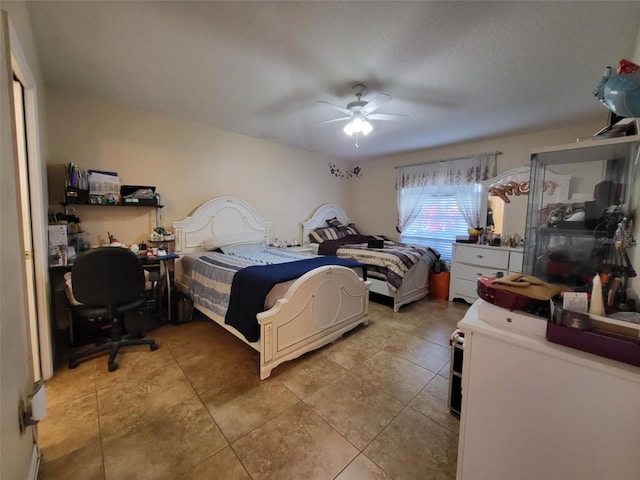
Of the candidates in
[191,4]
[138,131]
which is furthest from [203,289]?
[191,4]

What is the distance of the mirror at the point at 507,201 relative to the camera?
356 cm

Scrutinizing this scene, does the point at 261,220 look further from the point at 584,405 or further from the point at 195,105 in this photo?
the point at 584,405

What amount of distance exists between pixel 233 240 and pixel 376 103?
2.38 m

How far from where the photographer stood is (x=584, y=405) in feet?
2.50

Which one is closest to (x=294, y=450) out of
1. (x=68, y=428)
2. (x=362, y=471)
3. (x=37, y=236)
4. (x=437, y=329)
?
(x=362, y=471)

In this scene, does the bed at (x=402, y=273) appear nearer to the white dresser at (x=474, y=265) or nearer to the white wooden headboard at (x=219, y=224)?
the white dresser at (x=474, y=265)

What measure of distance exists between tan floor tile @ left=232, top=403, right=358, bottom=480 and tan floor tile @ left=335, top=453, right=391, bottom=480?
0.09ft

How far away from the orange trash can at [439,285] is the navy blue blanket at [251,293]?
2.51 metres

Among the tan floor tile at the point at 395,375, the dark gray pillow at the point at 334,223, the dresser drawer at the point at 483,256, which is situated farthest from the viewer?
the dark gray pillow at the point at 334,223

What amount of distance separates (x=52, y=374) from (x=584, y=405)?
305 cm

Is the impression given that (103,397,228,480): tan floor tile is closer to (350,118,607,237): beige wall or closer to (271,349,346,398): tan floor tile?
(271,349,346,398): tan floor tile

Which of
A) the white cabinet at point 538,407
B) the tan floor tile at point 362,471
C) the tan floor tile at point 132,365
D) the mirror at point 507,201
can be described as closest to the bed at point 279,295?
the tan floor tile at point 132,365

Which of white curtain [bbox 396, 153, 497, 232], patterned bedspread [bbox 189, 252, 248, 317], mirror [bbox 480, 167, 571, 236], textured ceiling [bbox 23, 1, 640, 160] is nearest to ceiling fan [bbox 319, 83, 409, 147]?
textured ceiling [bbox 23, 1, 640, 160]

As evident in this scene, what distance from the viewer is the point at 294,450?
4.45 ft
